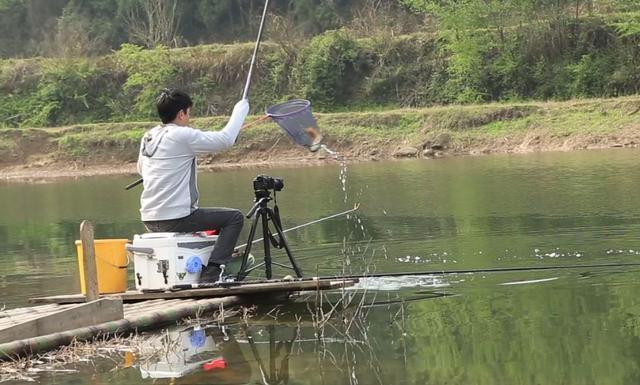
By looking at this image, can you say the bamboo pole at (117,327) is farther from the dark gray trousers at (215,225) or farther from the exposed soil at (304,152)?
the exposed soil at (304,152)

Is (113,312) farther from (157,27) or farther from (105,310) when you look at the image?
(157,27)

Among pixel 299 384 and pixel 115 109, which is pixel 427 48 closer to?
pixel 115 109

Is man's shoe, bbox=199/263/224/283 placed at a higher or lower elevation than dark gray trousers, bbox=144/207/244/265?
lower

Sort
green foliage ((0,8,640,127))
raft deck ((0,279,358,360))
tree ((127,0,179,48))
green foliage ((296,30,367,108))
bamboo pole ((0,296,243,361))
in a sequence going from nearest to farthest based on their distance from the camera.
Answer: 1. bamboo pole ((0,296,243,361))
2. raft deck ((0,279,358,360))
3. green foliage ((0,8,640,127))
4. green foliage ((296,30,367,108))
5. tree ((127,0,179,48))

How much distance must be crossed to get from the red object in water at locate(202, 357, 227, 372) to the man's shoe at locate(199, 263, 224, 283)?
1.73 metres

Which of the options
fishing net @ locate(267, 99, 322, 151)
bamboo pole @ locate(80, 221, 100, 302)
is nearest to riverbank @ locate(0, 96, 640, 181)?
fishing net @ locate(267, 99, 322, 151)

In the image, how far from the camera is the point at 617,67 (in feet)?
126

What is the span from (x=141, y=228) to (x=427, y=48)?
1138 inches

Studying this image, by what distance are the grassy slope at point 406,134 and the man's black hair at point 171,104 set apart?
23.9m

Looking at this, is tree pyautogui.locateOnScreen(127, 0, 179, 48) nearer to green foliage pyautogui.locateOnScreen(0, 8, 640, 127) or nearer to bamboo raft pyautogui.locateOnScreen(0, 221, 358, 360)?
green foliage pyautogui.locateOnScreen(0, 8, 640, 127)

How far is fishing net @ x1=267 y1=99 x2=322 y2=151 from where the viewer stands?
339 inches

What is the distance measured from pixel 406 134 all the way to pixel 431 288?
26.1 m

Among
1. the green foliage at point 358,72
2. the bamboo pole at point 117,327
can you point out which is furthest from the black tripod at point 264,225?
the green foliage at point 358,72

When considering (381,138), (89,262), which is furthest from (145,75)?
(89,262)
